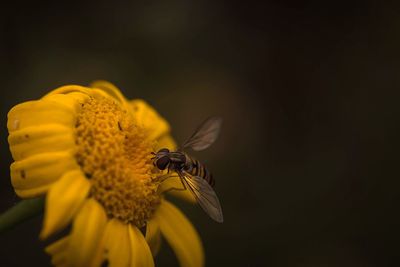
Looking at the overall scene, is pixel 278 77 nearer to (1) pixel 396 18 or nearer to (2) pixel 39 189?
(1) pixel 396 18

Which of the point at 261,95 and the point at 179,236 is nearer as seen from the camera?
the point at 179,236

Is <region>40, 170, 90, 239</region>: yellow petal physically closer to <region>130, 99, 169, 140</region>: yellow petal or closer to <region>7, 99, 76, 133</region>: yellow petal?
<region>7, 99, 76, 133</region>: yellow petal

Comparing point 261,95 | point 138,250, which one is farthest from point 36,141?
point 261,95

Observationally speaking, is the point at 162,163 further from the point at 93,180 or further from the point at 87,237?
the point at 87,237

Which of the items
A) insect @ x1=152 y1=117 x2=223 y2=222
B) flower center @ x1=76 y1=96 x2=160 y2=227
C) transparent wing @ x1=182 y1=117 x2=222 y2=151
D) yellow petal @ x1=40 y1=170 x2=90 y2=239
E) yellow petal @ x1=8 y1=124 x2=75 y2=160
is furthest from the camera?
transparent wing @ x1=182 y1=117 x2=222 y2=151

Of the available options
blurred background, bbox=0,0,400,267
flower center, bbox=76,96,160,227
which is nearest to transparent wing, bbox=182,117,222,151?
flower center, bbox=76,96,160,227
